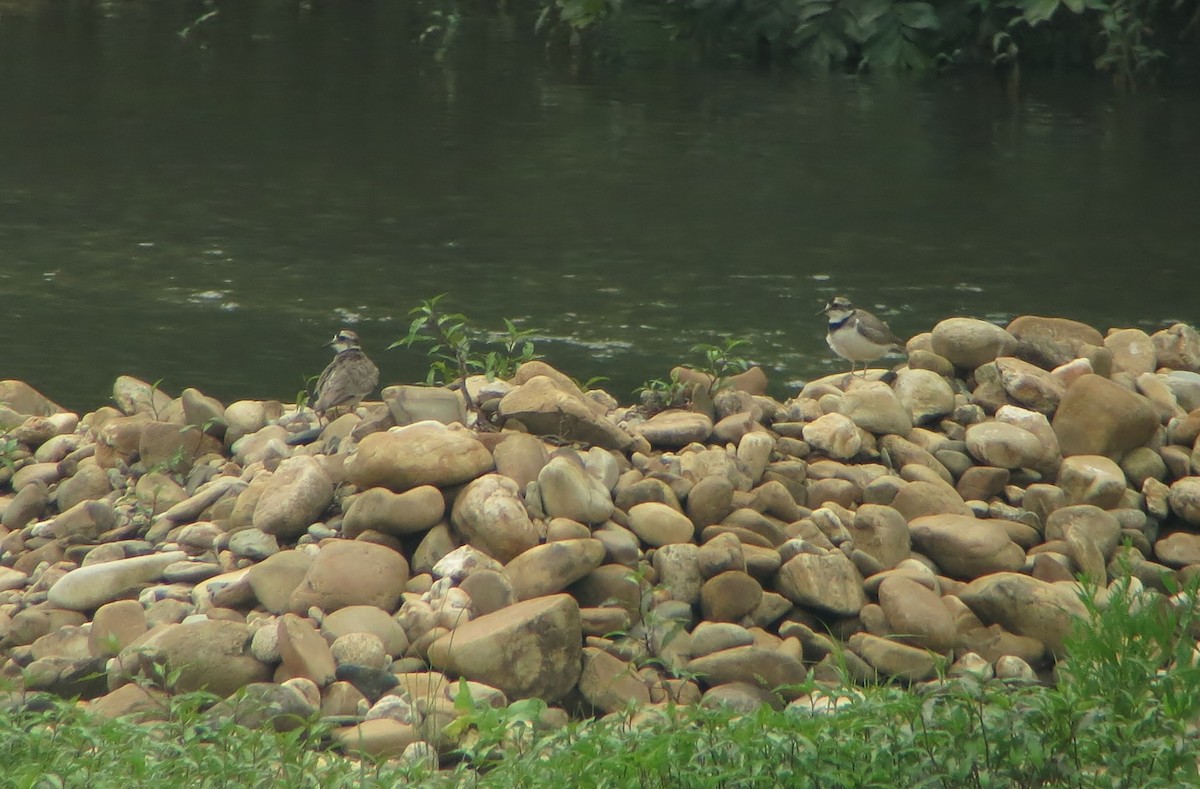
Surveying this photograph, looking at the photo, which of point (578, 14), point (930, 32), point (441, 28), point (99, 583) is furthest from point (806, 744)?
point (441, 28)

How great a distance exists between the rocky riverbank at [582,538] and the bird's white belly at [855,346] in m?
0.35

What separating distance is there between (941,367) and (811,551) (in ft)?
5.24

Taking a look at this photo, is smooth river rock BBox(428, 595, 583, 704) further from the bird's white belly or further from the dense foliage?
the dense foliage

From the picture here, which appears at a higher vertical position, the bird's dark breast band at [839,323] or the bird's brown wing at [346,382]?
the bird's dark breast band at [839,323]

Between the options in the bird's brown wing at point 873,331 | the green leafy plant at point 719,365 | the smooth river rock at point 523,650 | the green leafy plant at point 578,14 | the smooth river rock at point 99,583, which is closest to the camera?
the smooth river rock at point 523,650

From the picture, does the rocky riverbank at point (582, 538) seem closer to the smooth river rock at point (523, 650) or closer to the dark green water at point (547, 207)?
the smooth river rock at point (523, 650)

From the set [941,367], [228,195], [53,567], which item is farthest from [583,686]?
[228,195]

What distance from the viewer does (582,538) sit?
4.93 meters

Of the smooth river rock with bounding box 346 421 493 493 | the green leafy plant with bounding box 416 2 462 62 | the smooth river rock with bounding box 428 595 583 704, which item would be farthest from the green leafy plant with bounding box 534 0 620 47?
the smooth river rock with bounding box 428 595 583 704

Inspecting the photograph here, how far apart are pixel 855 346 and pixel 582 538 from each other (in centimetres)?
231

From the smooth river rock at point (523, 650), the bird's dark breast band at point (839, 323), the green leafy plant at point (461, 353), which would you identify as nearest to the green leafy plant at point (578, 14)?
the green leafy plant at point (461, 353)

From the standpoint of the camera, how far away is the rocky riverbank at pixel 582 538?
450 cm

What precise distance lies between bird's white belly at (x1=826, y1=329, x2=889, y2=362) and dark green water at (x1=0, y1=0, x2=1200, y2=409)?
33.3 inches

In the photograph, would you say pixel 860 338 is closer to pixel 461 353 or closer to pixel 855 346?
pixel 855 346
